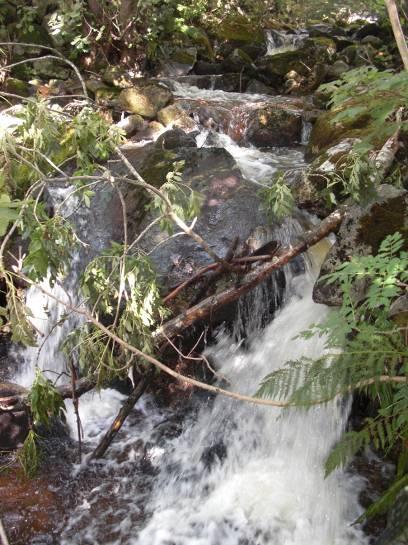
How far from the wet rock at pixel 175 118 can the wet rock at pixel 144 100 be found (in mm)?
175

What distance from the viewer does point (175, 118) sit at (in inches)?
360

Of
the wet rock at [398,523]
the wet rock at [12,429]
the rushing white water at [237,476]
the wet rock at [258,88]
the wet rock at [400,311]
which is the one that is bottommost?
the rushing white water at [237,476]

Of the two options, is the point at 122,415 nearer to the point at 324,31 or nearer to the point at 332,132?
the point at 332,132

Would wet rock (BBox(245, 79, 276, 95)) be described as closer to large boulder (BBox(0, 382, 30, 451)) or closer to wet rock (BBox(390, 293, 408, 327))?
A: wet rock (BBox(390, 293, 408, 327))

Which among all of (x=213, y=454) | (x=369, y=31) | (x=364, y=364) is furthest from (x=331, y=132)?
(x=369, y=31)

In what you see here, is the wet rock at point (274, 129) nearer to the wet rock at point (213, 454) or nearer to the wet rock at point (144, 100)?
the wet rock at point (144, 100)

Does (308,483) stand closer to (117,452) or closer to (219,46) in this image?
(117,452)

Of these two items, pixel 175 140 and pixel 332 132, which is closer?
pixel 332 132

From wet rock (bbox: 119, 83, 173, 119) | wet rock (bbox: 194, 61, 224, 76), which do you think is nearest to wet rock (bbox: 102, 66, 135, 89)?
wet rock (bbox: 119, 83, 173, 119)

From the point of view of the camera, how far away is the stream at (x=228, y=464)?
3.54 metres

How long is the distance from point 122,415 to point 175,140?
5022mm

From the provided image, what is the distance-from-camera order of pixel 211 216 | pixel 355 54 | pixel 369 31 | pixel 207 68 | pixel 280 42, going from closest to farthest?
pixel 211 216 < pixel 207 68 < pixel 355 54 < pixel 280 42 < pixel 369 31

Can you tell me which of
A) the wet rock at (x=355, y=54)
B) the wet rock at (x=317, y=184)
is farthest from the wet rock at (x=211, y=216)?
the wet rock at (x=355, y=54)

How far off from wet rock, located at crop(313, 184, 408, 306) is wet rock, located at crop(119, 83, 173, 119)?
238 inches
